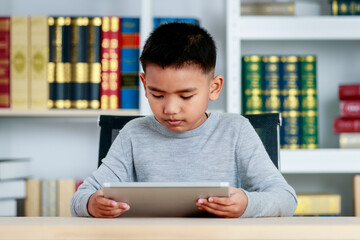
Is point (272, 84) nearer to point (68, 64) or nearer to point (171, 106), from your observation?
point (68, 64)

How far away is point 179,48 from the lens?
95 centimetres

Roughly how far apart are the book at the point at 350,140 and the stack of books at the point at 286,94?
0.30 feet

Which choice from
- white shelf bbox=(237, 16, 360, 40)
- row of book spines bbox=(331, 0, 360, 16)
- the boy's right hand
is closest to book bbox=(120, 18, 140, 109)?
white shelf bbox=(237, 16, 360, 40)

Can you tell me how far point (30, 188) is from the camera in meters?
1.76

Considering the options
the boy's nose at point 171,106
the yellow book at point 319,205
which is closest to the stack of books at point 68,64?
the yellow book at point 319,205

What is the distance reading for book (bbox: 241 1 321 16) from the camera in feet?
5.58

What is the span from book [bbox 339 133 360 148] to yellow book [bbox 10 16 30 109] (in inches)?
44.7

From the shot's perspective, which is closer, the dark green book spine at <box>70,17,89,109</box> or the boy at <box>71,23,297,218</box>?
the boy at <box>71,23,297,218</box>

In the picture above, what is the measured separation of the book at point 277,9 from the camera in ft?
5.58

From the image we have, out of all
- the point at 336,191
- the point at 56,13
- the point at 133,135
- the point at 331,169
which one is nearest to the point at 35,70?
the point at 56,13

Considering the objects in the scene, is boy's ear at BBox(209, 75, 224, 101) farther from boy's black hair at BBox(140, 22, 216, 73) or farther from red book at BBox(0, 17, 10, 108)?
red book at BBox(0, 17, 10, 108)

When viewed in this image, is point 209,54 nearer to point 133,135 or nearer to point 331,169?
point 133,135

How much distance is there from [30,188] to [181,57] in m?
1.07

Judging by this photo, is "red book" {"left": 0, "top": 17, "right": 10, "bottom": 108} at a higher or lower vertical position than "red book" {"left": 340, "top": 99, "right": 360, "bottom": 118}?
higher
